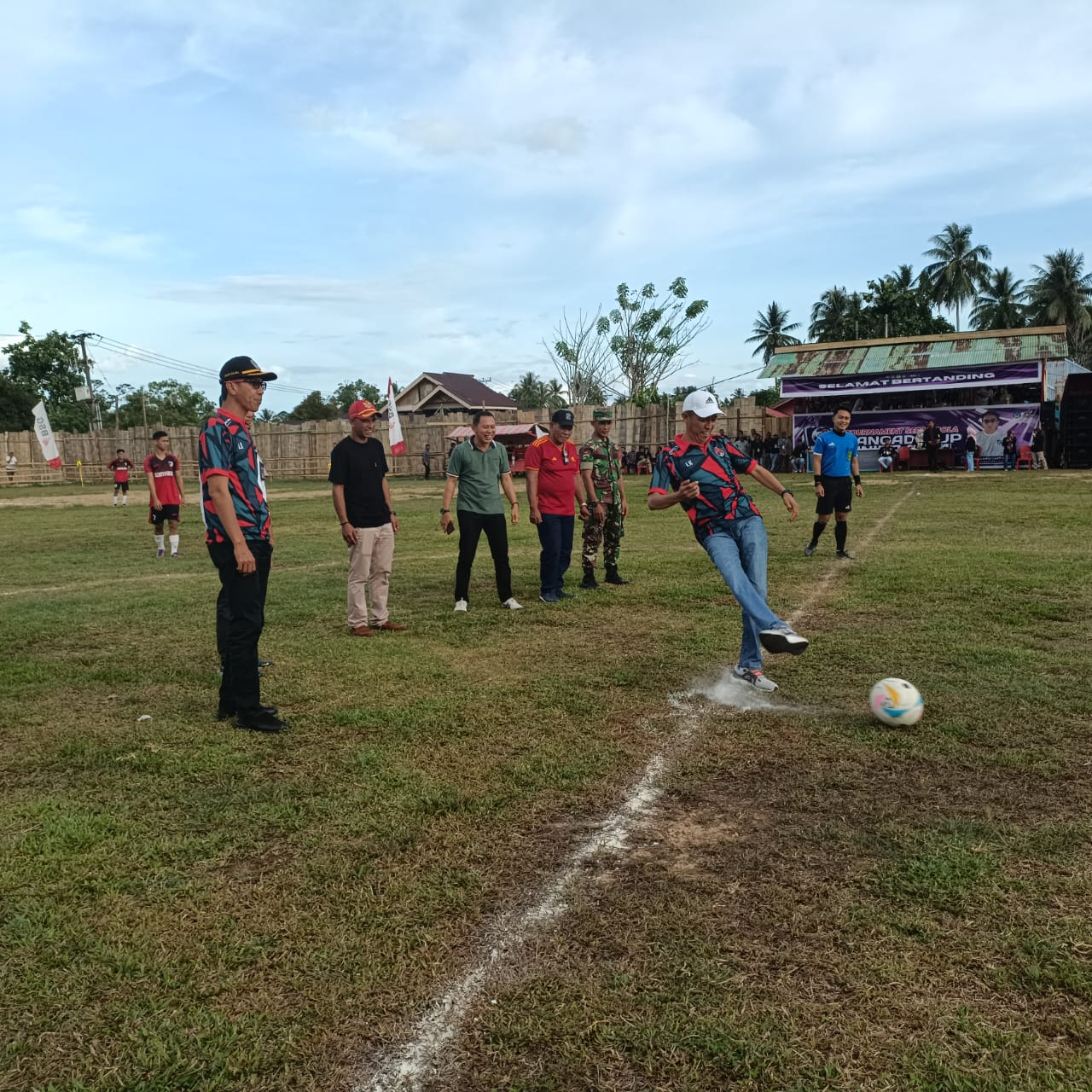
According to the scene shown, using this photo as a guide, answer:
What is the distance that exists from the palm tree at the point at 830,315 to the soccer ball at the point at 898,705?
55.6 m

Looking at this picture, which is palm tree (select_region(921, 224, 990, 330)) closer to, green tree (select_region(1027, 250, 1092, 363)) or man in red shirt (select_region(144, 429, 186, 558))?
green tree (select_region(1027, 250, 1092, 363))

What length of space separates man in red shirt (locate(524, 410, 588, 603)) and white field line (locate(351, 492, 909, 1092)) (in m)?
4.25

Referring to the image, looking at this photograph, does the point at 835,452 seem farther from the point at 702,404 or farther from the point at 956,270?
the point at 956,270

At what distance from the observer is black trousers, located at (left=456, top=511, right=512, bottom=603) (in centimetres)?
846

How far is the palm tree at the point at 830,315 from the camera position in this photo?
57406 millimetres

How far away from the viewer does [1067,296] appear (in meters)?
58.7

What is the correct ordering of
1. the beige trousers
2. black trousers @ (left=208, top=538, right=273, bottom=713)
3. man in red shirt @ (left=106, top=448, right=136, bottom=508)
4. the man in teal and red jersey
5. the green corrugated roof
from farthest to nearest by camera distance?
the green corrugated roof
man in red shirt @ (left=106, top=448, right=136, bottom=508)
the beige trousers
black trousers @ (left=208, top=538, right=273, bottom=713)
the man in teal and red jersey

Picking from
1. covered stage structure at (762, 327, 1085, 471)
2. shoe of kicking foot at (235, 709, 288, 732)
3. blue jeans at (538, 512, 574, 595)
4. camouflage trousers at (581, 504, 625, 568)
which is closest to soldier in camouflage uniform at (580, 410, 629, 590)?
camouflage trousers at (581, 504, 625, 568)

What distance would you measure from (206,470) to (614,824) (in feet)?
9.83

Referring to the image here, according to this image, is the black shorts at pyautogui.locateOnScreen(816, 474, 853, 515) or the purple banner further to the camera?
the purple banner

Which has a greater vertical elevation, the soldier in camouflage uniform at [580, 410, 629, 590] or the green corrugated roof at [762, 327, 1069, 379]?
the green corrugated roof at [762, 327, 1069, 379]

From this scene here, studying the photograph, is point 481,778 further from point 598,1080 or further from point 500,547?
point 500,547

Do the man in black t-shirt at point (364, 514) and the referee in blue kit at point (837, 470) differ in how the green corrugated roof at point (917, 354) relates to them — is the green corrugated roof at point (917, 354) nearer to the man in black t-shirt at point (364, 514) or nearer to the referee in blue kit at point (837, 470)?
the referee in blue kit at point (837, 470)

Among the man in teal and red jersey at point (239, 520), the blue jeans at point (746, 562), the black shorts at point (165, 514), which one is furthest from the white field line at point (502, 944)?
the black shorts at point (165, 514)
